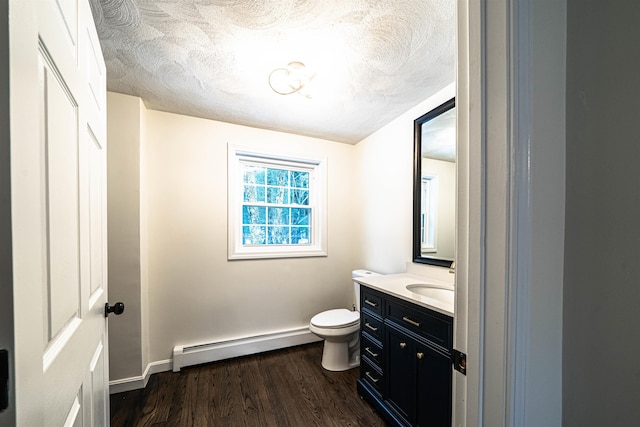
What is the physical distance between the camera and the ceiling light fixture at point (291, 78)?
152cm

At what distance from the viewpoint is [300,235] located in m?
2.78

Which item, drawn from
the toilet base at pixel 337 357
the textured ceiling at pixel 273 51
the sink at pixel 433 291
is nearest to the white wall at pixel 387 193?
the textured ceiling at pixel 273 51

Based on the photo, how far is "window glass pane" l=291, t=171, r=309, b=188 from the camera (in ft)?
9.03

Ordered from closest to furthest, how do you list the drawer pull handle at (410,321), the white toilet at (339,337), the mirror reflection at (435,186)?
the drawer pull handle at (410,321), the mirror reflection at (435,186), the white toilet at (339,337)

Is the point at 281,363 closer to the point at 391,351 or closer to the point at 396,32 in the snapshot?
the point at 391,351

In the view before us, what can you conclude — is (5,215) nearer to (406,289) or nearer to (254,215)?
(406,289)

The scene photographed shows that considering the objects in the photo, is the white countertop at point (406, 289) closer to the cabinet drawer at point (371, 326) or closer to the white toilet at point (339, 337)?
the cabinet drawer at point (371, 326)

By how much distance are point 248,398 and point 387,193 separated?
2.02m

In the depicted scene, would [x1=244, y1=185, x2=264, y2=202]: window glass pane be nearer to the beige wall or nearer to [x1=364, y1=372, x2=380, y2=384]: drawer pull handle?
the beige wall

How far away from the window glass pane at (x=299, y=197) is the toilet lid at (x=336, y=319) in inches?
48.6

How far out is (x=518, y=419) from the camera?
1.67 feet

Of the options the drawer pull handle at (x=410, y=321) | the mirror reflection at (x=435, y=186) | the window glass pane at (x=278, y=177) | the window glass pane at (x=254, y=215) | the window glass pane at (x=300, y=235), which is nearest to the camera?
the drawer pull handle at (x=410, y=321)

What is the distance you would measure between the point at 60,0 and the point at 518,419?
143 centimetres

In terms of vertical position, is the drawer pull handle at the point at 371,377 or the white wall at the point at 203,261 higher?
the white wall at the point at 203,261
